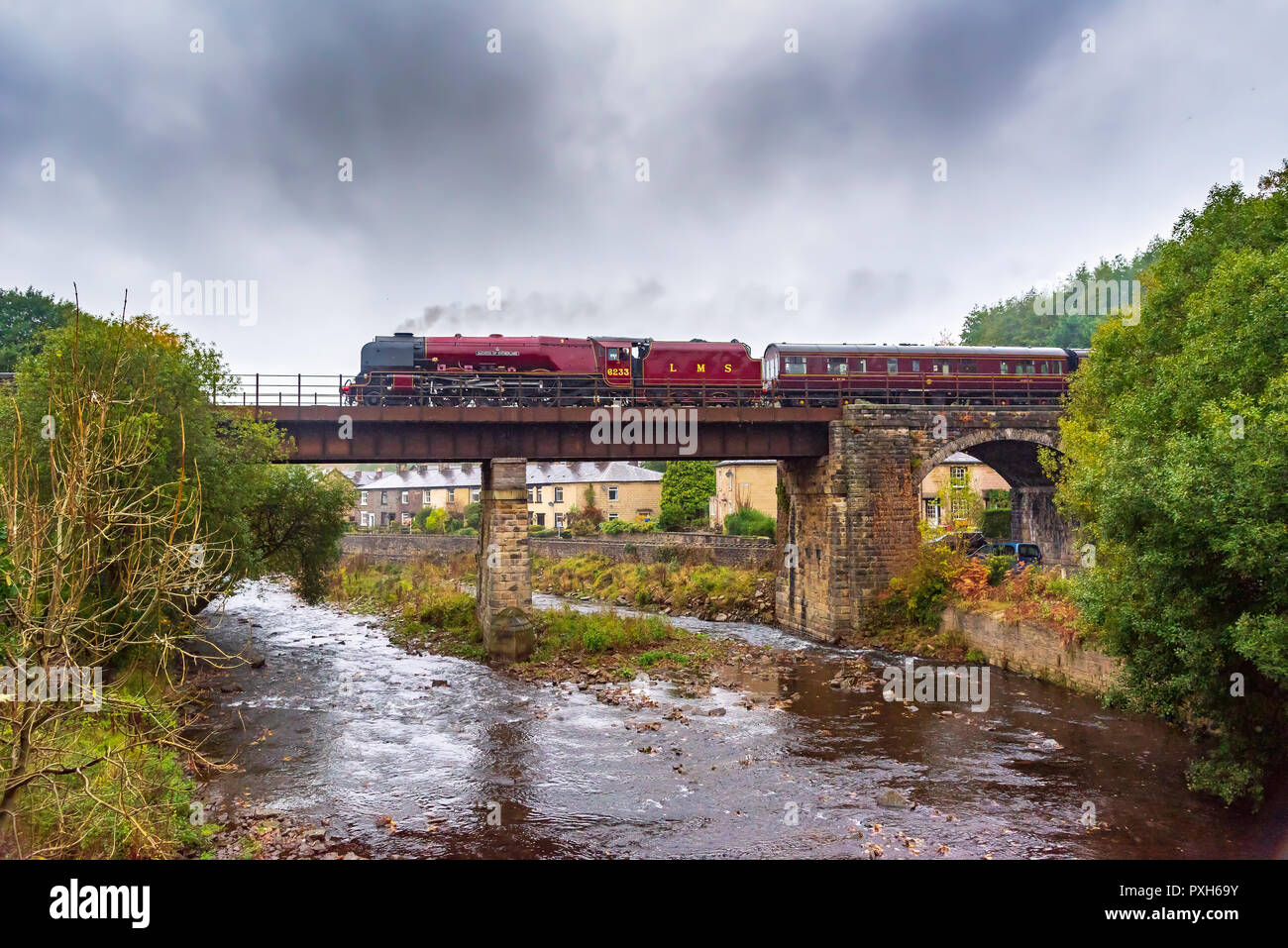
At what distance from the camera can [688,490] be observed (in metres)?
56.5

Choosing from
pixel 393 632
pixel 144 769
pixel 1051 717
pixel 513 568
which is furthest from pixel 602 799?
pixel 393 632

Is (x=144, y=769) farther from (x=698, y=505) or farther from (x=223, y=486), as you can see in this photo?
(x=698, y=505)

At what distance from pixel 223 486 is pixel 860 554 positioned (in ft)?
67.1

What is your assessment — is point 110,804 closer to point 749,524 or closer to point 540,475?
point 749,524

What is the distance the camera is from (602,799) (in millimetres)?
14312

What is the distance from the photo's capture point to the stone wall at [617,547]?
4128cm

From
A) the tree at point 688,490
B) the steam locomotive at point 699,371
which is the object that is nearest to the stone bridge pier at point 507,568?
the steam locomotive at point 699,371

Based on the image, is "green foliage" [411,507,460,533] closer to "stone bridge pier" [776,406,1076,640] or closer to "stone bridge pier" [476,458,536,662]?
"stone bridge pier" [476,458,536,662]

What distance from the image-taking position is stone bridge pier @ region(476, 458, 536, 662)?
26234 millimetres

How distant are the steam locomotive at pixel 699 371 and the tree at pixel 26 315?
3551 cm

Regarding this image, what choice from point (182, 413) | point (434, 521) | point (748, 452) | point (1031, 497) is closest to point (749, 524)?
point (1031, 497)

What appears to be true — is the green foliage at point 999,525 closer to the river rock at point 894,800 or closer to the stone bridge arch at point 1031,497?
the stone bridge arch at point 1031,497

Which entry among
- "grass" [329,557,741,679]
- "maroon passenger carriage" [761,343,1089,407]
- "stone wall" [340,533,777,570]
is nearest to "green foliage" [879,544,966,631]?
"grass" [329,557,741,679]
